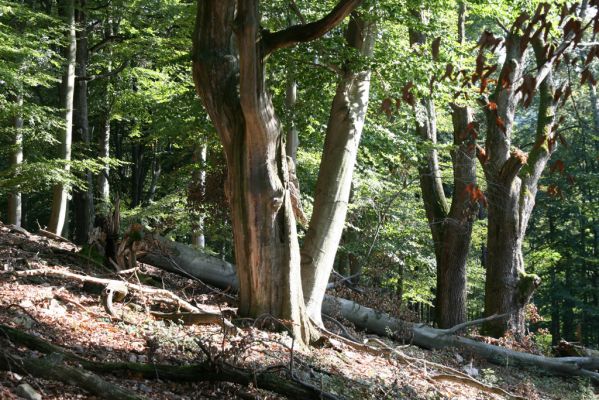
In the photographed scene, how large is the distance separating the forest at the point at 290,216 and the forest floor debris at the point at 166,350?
0.12 ft

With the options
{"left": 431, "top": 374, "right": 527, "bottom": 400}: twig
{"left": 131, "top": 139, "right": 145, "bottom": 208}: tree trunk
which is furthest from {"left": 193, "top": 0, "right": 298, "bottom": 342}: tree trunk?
{"left": 131, "top": 139, "right": 145, "bottom": 208}: tree trunk

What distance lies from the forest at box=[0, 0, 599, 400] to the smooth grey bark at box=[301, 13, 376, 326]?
3 cm

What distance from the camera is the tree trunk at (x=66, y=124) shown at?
14164 millimetres

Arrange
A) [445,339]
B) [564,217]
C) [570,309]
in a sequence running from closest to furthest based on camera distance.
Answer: [445,339] → [564,217] → [570,309]

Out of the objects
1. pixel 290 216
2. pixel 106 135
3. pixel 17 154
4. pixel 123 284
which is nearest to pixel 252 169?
pixel 290 216

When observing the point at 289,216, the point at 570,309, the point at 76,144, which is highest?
the point at 76,144

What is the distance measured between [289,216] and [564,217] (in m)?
28.7

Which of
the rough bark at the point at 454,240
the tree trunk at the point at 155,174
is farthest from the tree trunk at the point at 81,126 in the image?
the rough bark at the point at 454,240

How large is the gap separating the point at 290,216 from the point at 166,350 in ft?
7.34

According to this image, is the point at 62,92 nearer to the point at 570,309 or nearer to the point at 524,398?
the point at 524,398

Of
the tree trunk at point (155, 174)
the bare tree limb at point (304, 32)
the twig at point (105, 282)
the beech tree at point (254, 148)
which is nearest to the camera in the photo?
the bare tree limb at point (304, 32)

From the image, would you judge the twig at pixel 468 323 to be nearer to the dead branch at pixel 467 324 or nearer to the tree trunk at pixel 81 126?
the dead branch at pixel 467 324

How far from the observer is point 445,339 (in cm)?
1038

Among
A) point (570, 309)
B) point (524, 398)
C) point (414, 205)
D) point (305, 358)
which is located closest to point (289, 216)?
point (305, 358)
